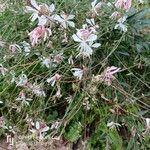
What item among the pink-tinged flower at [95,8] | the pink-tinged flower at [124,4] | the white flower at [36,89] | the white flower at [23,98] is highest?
the pink-tinged flower at [124,4]

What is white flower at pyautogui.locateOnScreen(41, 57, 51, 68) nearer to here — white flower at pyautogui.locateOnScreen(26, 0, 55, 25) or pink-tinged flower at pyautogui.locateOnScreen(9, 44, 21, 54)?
pink-tinged flower at pyautogui.locateOnScreen(9, 44, 21, 54)

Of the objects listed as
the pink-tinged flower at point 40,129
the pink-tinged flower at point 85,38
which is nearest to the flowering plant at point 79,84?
the pink-tinged flower at point 40,129

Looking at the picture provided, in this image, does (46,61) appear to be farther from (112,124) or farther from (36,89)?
(112,124)

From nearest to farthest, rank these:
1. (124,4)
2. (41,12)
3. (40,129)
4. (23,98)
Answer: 1. (41,12)
2. (124,4)
3. (40,129)
4. (23,98)

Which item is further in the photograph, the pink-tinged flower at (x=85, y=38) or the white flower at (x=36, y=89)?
the white flower at (x=36, y=89)

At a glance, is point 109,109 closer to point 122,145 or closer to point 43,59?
point 122,145

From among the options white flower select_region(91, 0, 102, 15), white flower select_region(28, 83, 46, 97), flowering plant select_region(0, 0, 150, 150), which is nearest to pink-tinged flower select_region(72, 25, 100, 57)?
flowering plant select_region(0, 0, 150, 150)

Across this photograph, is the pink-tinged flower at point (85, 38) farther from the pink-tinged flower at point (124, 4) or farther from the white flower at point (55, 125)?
the white flower at point (55, 125)

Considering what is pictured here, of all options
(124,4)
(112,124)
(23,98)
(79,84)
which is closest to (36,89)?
(23,98)

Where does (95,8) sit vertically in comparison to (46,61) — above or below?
above

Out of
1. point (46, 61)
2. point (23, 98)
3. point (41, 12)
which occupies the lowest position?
point (23, 98)

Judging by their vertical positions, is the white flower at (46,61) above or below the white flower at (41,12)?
below

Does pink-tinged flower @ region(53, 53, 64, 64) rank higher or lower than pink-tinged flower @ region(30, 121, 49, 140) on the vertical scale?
higher
